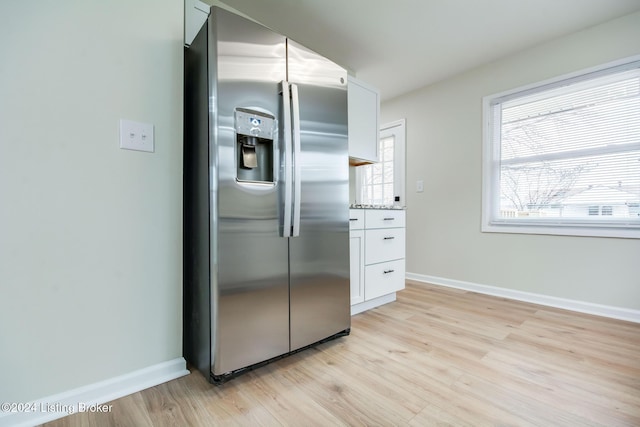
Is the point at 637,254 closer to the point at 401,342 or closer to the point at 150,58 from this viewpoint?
the point at 401,342

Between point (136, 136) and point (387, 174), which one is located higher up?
point (387, 174)

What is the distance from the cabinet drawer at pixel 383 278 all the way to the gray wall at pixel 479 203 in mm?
962

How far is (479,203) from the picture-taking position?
2959 millimetres

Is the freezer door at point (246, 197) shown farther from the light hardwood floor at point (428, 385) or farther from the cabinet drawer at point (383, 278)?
the cabinet drawer at point (383, 278)

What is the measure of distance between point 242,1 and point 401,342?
8.39ft

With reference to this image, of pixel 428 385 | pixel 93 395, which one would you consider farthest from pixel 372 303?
pixel 93 395

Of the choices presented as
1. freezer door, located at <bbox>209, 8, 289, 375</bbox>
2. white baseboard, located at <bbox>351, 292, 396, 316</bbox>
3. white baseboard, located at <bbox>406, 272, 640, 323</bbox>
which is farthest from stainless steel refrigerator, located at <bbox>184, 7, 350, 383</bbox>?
white baseboard, located at <bbox>406, 272, 640, 323</bbox>

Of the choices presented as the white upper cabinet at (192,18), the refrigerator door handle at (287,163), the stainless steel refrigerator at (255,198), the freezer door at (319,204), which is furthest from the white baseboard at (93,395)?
the white upper cabinet at (192,18)

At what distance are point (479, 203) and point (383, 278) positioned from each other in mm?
1421

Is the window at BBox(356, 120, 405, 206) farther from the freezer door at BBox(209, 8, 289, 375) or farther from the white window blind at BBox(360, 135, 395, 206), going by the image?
the freezer door at BBox(209, 8, 289, 375)

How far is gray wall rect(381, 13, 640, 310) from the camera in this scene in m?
2.22

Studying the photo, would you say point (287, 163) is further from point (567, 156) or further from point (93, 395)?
point (567, 156)

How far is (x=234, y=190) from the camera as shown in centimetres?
128

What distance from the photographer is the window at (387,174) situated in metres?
3.63
